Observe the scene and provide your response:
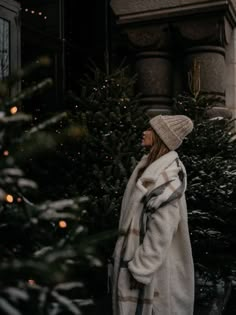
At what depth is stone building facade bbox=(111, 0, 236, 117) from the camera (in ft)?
26.4

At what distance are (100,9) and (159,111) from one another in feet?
7.45

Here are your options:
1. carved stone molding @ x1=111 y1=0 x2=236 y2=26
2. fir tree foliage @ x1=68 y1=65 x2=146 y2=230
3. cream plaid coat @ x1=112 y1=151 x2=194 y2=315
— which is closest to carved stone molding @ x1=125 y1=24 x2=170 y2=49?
carved stone molding @ x1=111 y1=0 x2=236 y2=26

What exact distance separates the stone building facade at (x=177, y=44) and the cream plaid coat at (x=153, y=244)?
455 centimetres

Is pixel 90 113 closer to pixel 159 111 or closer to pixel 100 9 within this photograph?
pixel 159 111

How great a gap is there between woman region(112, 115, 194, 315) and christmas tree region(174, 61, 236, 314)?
6.30 feet

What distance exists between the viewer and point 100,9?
30.0 feet

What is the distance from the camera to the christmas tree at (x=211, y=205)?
562 centimetres

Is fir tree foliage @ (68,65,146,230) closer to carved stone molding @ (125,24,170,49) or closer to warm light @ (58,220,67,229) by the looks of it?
carved stone molding @ (125,24,170,49)

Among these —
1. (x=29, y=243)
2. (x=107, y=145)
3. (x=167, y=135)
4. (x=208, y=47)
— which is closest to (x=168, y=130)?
(x=167, y=135)

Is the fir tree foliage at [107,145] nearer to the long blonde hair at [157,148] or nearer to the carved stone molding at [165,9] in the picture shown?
the long blonde hair at [157,148]

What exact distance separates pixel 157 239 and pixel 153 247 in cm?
6

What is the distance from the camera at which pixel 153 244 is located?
10.9 feet

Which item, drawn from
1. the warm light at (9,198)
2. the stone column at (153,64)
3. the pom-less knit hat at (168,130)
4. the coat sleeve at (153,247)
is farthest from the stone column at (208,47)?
the warm light at (9,198)

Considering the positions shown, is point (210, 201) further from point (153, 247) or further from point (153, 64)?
point (153, 64)
